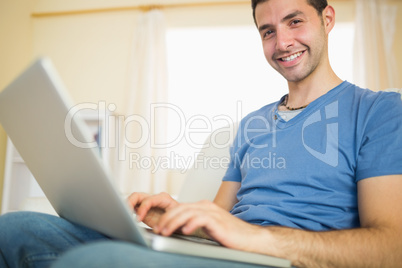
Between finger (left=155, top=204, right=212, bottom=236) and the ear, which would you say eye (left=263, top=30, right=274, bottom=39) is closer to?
the ear

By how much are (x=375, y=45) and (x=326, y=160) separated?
309 centimetres

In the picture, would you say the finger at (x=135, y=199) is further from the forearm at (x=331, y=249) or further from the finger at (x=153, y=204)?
the forearm at (x=331, y=249)

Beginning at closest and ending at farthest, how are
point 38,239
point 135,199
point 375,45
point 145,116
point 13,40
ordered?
point 38,239, point 135,199, point 375,45, point 145,116, point 13,40

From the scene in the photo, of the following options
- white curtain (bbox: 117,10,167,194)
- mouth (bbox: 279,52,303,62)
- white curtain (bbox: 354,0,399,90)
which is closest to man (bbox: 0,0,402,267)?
mouth (bbox: 279,52,303,62)

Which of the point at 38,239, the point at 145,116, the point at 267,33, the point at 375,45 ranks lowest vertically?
the point at 38,239

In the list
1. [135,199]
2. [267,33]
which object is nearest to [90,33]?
[267,33]

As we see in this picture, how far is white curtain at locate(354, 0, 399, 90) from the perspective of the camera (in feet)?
11.3

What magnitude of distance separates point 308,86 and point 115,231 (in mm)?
818

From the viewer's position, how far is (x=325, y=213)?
2.88 feet

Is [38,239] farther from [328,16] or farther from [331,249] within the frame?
[328,16]

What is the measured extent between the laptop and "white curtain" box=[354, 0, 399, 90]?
334 centimetres

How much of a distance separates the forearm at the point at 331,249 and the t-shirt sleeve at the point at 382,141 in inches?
6.9

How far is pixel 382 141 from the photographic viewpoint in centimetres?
82

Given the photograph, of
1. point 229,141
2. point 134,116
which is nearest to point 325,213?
point 229,141
